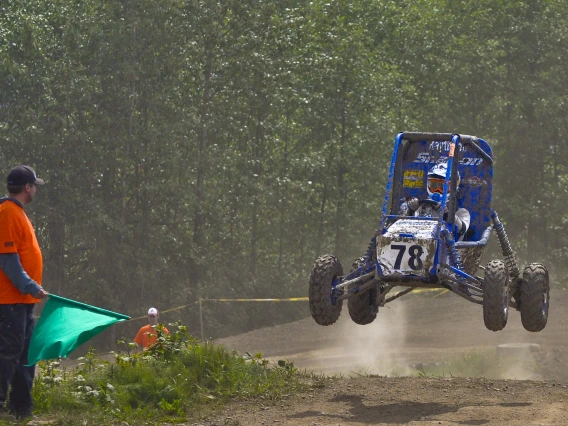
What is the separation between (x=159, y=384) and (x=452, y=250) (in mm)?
3579

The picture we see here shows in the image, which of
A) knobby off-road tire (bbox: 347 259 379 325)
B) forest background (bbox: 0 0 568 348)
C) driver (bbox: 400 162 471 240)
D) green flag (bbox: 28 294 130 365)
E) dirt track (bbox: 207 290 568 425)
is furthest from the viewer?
forest background (bbox: 0 0 568 348)

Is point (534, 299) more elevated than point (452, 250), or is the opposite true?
point (452, 250)

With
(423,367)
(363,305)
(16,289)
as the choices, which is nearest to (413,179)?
(363,305)

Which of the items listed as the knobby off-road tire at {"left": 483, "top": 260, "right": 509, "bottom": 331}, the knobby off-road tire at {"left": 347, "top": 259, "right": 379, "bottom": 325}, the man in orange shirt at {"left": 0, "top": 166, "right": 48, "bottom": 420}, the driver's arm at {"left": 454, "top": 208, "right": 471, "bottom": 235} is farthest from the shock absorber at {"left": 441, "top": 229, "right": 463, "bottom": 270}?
the man in orange shirt at {"left": 0, "top": 166, "right": 48, "bottom": 420}

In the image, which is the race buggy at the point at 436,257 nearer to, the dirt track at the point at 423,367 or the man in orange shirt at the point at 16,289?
the dirt track at the point at 423,367

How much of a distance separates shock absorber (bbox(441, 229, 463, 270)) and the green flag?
3897mm

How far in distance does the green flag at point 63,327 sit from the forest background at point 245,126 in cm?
2187

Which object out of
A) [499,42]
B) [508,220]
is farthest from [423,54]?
[508,220]

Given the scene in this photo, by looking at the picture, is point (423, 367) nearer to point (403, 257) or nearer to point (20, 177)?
point (403, 257)

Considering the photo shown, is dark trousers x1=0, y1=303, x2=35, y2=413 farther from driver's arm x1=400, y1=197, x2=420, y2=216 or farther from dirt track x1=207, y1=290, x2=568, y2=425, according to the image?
driver's arm x1=400, y1=197, x2=420, y2=216

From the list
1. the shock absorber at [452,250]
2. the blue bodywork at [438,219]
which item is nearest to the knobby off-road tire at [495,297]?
A: the blue bodywork at [438,219]

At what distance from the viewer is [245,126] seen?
121 feet

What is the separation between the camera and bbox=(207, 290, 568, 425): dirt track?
10.7m

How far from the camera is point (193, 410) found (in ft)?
34.8
